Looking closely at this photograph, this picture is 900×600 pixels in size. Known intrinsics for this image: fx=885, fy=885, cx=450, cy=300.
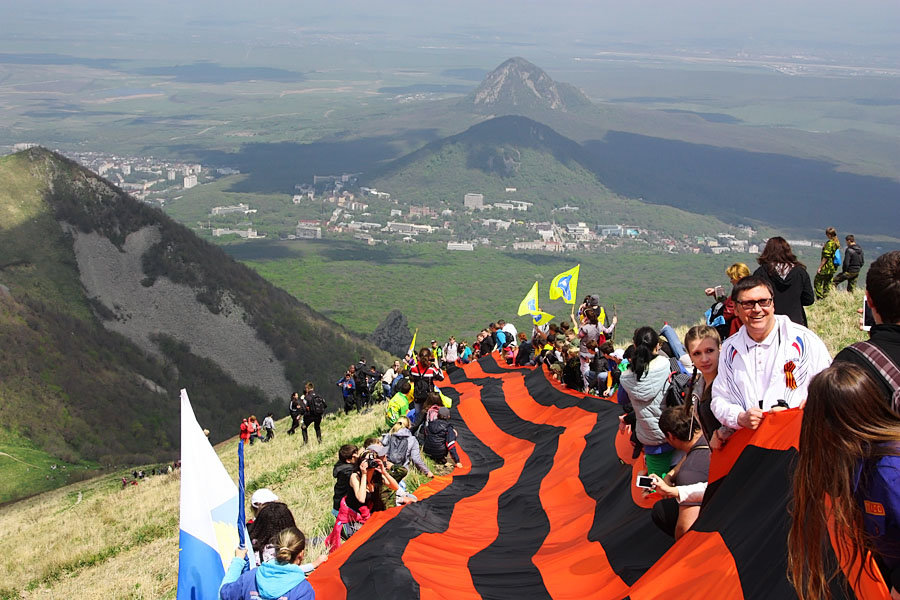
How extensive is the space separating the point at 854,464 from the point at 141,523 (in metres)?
19.1

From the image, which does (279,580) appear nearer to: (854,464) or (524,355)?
(854,464)

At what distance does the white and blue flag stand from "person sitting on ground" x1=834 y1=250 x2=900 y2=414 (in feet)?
16.6

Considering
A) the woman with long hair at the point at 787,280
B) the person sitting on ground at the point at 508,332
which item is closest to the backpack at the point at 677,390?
the woman with long hair at the point at 787,280

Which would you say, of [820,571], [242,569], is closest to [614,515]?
[242,569]

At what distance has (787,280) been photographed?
393 inches

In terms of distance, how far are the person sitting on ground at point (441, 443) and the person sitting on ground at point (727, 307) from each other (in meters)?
4.42

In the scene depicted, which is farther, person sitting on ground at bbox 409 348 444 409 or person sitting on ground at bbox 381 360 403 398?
person sitting on ground at bbox 381 360 403 398

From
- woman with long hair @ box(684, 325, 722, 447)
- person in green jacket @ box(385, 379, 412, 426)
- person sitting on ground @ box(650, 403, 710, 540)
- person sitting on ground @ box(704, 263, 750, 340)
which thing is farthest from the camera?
person in green jacket @ box(385, 379, 412, 426)

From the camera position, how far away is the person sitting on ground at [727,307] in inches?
419

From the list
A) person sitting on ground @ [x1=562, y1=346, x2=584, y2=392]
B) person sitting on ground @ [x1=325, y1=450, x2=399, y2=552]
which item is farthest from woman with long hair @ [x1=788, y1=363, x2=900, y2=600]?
person sitting on ground @ [x1=562, y1=346, x2=584, y2=392]

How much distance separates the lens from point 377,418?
2409 centimetres

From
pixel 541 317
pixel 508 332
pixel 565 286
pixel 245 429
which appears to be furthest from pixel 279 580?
pixel 541 317

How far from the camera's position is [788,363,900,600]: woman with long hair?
405cm

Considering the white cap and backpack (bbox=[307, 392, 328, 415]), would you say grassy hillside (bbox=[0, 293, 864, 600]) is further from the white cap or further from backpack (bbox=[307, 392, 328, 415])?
the white cap
